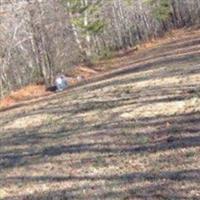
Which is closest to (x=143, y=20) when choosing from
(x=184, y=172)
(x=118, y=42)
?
(x=118, y=42)

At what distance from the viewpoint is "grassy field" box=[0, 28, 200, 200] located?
6.85 metres

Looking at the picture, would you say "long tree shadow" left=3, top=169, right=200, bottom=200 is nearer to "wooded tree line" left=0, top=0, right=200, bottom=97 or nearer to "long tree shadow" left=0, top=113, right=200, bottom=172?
"long tree shadow" left=0, top=113, right=200, bottom=172

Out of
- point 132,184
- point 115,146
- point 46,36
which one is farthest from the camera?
point 46,36

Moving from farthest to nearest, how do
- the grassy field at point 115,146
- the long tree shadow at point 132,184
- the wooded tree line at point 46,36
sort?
the wooded tree line at point 46,36, the grassy field at point 115,146, the long tree shadow at point 132,184

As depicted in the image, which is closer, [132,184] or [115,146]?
[132,184]

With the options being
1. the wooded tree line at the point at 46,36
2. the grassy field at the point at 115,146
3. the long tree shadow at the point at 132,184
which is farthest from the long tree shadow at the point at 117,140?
the wooded tree line at the point at 46,36

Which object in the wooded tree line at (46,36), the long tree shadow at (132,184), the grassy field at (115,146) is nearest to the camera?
the long tree shadow at (132,184)

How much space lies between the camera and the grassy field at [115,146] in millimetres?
6848

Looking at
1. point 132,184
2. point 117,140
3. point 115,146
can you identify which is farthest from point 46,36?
point 132,184

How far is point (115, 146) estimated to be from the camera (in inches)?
352

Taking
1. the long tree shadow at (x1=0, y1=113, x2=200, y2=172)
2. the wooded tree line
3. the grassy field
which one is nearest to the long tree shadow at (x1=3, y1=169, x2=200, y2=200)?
the grassy field

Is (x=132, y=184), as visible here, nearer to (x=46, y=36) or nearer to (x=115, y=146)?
(x=115, y=146)

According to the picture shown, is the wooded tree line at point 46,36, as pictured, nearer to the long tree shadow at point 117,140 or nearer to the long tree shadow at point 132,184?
the long tree shadow at point 117,140

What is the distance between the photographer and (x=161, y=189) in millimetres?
6305
